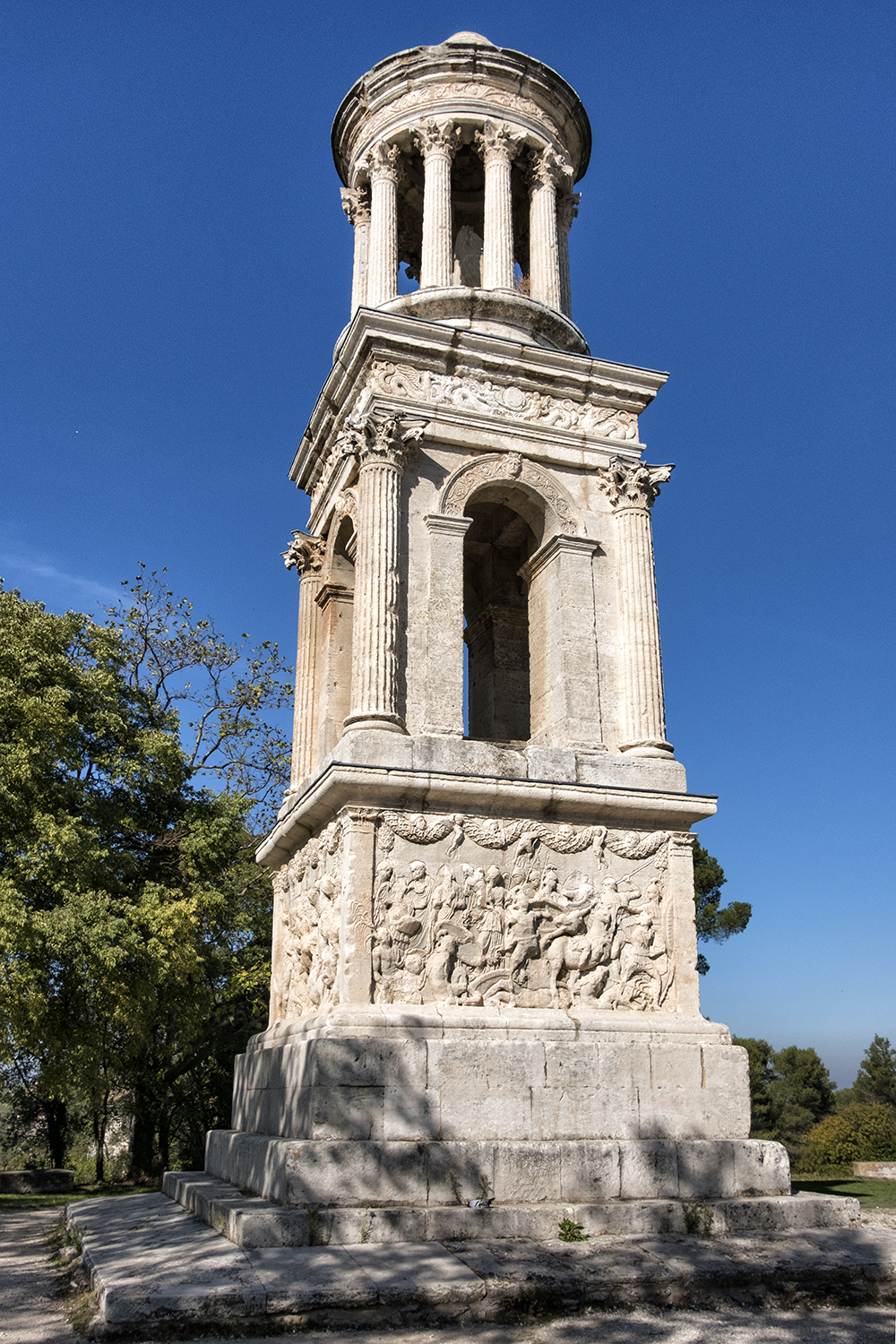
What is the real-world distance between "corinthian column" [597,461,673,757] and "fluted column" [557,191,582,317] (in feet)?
13.2

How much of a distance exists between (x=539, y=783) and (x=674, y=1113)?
3199mm

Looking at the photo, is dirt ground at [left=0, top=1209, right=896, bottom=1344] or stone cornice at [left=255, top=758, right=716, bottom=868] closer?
dirt ground at [left=0, top=1209, right=896, bottom=1344]

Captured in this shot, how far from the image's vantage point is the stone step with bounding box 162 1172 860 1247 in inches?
305

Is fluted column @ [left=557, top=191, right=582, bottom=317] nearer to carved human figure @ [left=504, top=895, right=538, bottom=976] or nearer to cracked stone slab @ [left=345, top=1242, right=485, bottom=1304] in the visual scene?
carved human figure @ [left=504, top=895, right=538, bottom=976]

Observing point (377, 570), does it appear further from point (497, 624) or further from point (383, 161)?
point (383, 161)

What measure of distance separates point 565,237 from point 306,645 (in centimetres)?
741

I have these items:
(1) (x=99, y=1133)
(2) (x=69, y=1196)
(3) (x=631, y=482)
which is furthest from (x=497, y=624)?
(1) (x=99, y=1133)

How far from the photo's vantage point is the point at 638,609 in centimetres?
1187

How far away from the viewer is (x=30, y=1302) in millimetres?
7645

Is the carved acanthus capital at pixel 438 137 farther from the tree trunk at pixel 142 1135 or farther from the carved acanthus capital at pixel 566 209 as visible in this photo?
the tree trunk at pixel 142 1135

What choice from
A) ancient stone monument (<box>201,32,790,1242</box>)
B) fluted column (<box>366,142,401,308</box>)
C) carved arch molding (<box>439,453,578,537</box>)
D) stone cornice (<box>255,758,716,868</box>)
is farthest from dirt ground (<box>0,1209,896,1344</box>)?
fluted column (<box>366,142,401,308</box>)

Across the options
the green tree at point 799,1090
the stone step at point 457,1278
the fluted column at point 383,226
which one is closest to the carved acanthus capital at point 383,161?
the fluted column at point 383,226

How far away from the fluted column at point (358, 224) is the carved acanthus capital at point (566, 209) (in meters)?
2.85

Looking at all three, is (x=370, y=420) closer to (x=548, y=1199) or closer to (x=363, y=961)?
(x=363, y=961)
